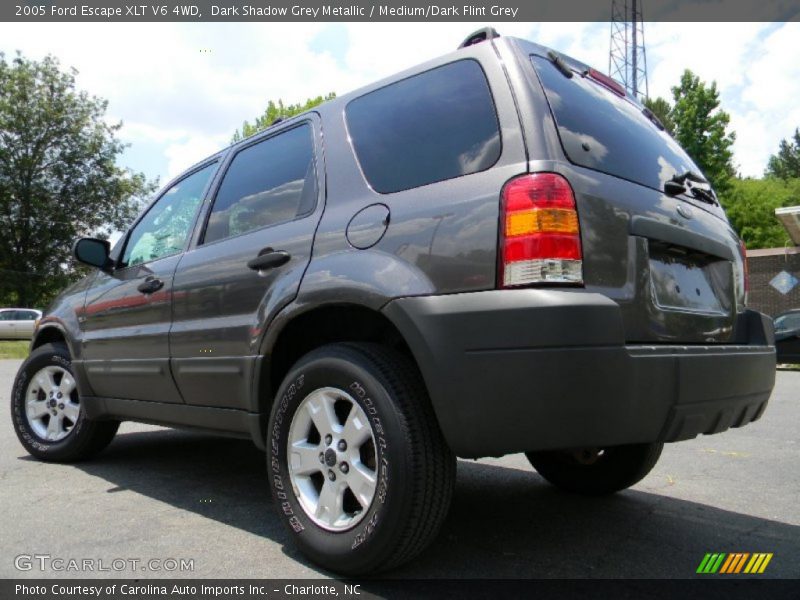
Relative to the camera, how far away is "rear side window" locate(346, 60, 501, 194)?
245 cm

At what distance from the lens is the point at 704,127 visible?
3012cm

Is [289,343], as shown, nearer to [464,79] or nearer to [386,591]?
[386,591]

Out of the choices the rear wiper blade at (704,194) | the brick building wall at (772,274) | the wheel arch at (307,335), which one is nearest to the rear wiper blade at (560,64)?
the rear wiper blade at (704,194)

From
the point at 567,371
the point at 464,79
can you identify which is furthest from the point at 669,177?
the point at 567,371

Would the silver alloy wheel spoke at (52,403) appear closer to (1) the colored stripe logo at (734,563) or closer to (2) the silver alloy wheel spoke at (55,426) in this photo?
(2) the silver alloy wheel spoke at (55,426)

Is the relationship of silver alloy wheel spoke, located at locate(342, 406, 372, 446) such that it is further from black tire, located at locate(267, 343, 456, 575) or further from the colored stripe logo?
the colored stripe logo

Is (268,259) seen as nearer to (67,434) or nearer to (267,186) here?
(267,186)

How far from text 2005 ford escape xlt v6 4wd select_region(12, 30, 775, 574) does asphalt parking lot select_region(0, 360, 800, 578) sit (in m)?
0.30

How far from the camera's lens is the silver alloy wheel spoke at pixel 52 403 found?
4.55 metres

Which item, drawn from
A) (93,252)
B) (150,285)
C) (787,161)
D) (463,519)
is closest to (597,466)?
(463,519)

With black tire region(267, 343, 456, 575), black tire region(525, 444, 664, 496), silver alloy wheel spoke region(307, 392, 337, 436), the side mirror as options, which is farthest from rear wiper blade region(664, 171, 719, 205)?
the side mirror

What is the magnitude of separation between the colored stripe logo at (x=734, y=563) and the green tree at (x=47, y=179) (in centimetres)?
3802

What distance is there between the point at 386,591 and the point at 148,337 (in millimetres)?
2046

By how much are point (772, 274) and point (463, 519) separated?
2347cm
